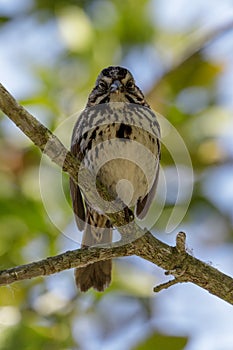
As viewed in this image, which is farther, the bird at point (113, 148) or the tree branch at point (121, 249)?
the bird at point (113, 148)

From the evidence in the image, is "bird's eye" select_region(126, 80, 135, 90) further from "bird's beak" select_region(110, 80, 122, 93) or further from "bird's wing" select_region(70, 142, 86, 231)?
"bird's wing" select_region(70, 142, 86, 231)

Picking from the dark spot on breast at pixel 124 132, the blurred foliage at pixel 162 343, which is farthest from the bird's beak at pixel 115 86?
the blurred foliage at pixel 162 343

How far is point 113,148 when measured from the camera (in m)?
4.96

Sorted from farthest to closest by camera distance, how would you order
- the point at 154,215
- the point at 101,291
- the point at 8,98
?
the point at 154,215
the point at 101,291
the point at 8,98

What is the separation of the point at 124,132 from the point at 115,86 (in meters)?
0.31

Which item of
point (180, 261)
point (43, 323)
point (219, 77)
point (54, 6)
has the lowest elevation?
point (180, 261)

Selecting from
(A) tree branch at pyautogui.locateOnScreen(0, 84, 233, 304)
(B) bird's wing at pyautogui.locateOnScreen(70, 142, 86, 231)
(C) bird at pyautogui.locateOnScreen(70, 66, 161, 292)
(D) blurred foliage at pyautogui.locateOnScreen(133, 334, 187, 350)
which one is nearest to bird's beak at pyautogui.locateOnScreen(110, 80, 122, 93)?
(C) bird at pyautogui.locateOnScreen(70, 66, 161, 292)

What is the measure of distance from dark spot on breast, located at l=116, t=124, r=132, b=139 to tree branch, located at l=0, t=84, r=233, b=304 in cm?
104

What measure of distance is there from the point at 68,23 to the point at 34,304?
6.04 ft

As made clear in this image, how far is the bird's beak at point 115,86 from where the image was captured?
511 cm

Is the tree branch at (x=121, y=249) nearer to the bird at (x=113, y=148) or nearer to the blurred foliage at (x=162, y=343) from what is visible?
the blurred foliage at (x=162, y=343)

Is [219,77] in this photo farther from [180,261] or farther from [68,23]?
[180,261]

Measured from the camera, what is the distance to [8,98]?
362 cm

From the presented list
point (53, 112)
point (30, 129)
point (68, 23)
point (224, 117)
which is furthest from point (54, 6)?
point (30, 129)
